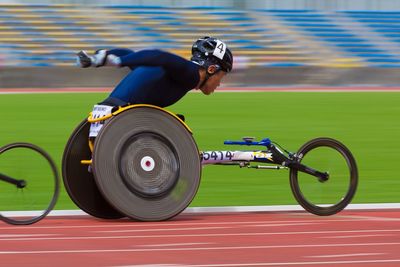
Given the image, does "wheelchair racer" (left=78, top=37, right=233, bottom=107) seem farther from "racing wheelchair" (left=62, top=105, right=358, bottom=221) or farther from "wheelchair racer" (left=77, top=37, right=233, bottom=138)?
"racing wheelchair" (left=62, top=105, right=358, bottom=221)

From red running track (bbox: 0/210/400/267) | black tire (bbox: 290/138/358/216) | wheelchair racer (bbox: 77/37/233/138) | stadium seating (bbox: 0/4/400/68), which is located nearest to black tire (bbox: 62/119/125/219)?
red running track (bbox: 0/210/400/267)

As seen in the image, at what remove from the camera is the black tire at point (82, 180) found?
334 inches

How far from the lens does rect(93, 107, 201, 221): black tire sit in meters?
8.05

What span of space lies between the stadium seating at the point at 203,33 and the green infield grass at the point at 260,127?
443 inches

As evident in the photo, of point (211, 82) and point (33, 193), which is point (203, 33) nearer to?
point (211, 82)

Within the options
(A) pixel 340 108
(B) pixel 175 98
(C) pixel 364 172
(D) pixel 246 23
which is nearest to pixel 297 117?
(A) pixel 340 108

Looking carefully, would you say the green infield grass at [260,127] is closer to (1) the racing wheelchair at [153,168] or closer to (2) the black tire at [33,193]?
(2) the black tire at [33,193]

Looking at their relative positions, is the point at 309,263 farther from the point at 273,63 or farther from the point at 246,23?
the point at 246,23

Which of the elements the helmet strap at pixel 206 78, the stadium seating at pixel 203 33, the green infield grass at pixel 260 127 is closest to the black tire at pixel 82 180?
the green infield grass at pixel 260 127

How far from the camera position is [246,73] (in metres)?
35.9

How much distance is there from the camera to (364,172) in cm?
1285

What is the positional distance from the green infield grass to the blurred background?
0.02m

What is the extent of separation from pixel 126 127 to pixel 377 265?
8.22 feet

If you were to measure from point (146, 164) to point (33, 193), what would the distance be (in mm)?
898
